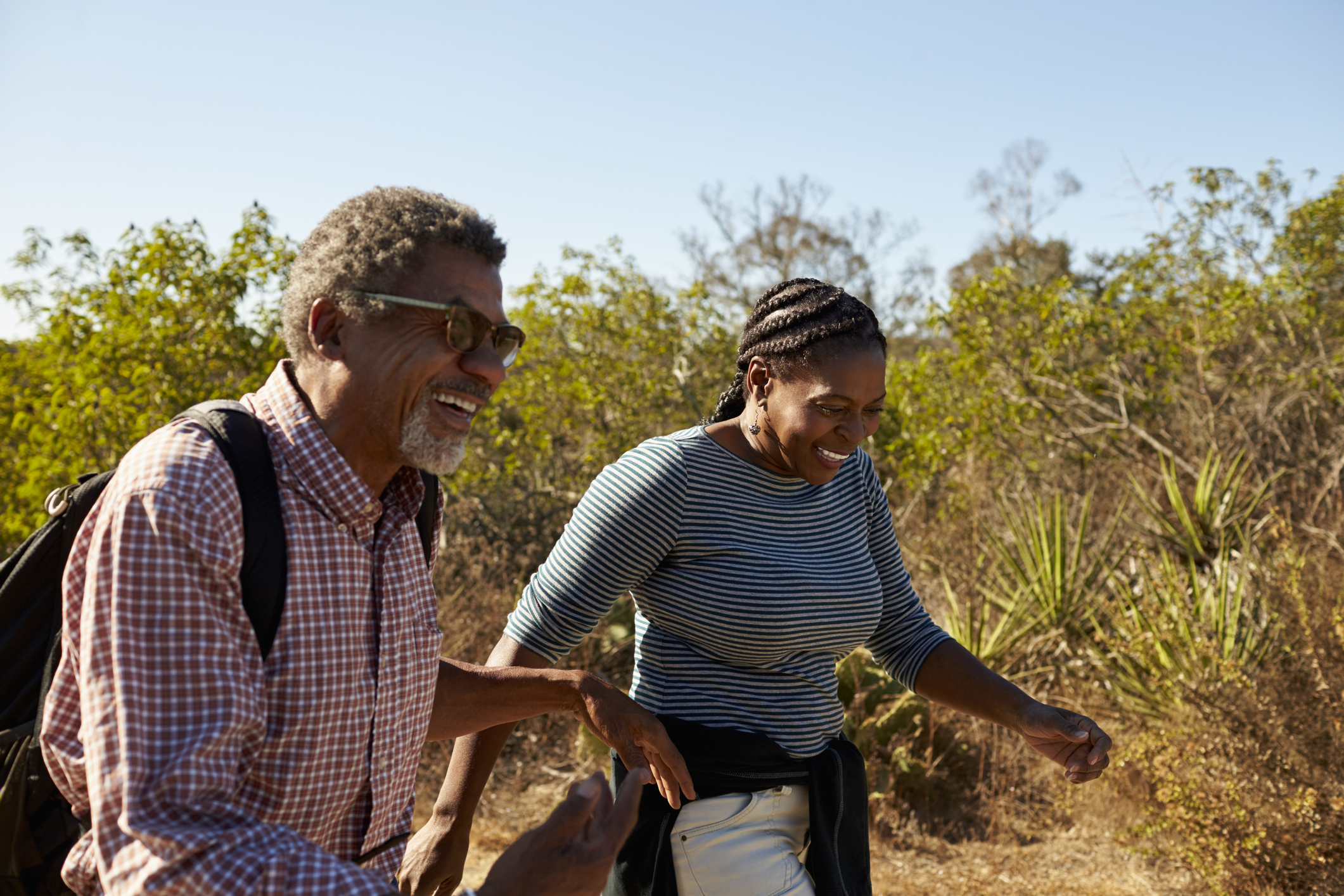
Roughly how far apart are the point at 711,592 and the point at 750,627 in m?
0.11

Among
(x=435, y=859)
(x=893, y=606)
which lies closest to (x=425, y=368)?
(x=435, y=859)

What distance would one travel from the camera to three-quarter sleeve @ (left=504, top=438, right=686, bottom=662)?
7.16 feet

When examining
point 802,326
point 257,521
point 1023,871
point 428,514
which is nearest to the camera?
point 257,521

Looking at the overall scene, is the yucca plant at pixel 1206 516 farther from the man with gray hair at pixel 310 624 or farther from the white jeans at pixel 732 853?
the man with gray hair at pixel 310 624

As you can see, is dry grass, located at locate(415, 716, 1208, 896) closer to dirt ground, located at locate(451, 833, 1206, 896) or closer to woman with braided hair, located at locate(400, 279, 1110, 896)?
dirt ground, located at locate(451, 833, 1206, 896)

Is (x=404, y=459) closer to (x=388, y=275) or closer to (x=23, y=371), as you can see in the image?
(x=388, y=275)

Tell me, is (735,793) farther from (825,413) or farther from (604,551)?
(825,413)

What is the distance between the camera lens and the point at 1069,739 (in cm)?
226

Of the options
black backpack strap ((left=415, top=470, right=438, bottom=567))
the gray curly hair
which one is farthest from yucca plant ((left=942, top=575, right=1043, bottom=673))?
the gray curly hair

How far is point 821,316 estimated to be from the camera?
2.36 m

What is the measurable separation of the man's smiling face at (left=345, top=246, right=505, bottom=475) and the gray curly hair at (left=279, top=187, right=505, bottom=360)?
0.02 m

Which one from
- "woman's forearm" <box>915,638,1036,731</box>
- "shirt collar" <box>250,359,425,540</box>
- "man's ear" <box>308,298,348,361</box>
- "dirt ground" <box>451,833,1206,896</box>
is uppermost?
"man's ear" <box>308,298,348,361</box>

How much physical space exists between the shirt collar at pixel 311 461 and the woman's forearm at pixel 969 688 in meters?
1.52

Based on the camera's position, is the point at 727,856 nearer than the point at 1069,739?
Yes
